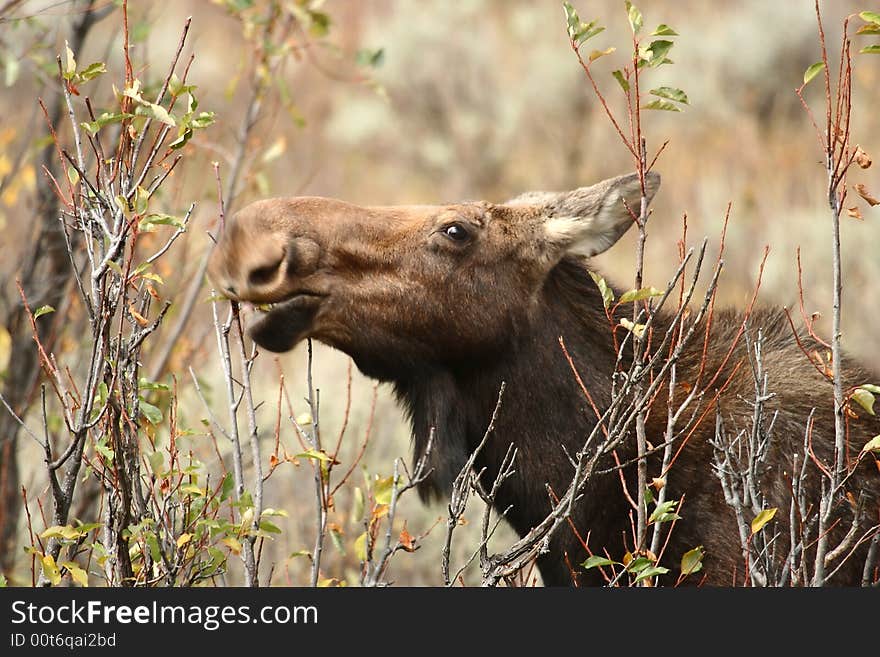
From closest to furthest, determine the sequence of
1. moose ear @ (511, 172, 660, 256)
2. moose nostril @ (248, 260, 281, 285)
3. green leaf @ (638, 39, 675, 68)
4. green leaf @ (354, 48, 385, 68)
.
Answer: green leaf @ (638, 39, 675, 68) → moose nostril @ (248, 260, 281, 285) → moose ear @ (511, 172, 660, 256) → green leaf @ (354, 48, 385, 68)

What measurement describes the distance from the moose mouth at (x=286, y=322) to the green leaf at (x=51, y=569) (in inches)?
40.6

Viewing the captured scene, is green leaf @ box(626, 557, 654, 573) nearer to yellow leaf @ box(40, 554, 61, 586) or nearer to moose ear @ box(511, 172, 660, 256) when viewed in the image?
moose ear @ box(511, 172, 660, 256)

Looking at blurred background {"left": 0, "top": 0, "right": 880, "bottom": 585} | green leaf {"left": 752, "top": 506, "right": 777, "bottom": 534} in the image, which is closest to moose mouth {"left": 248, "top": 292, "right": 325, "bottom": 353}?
green leaf {"left": 752, "top": 506, "right": 777, "bottom": 534}

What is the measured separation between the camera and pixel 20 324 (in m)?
6.45

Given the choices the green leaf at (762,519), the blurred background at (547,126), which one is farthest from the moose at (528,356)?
the blurred background at (547,126)

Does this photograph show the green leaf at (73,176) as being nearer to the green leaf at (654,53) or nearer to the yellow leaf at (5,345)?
the green leaf at (654,53)

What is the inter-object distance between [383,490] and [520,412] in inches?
38.4

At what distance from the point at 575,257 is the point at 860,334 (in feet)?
21.0

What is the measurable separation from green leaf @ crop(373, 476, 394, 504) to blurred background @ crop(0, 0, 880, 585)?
5588 millimetres

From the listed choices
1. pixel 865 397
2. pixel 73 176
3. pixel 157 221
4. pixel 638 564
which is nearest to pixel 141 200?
pixel 157 221

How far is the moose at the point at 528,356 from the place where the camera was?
14.7 ft

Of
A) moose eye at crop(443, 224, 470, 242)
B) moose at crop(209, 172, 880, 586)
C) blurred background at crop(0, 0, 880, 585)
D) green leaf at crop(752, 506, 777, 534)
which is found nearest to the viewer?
green leaf at crop(752, 506, 777, 534)

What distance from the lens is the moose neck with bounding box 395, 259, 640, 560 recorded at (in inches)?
189

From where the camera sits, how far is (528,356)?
488cm
